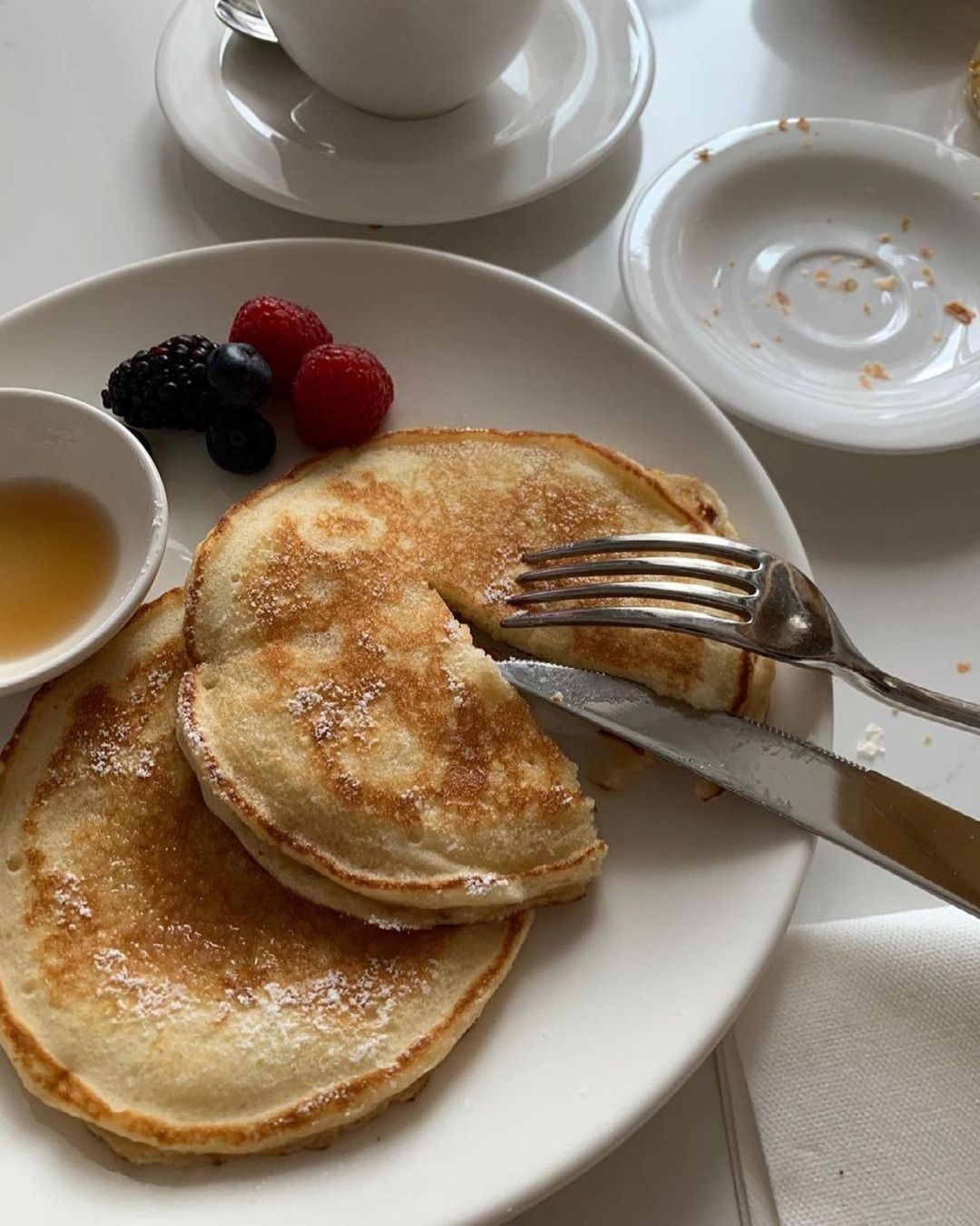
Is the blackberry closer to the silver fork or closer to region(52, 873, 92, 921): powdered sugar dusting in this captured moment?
the silver fork

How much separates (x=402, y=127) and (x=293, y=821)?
145cm

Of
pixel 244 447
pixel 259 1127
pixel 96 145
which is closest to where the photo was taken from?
pixel 259 1127

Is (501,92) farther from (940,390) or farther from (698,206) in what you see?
(940,390)

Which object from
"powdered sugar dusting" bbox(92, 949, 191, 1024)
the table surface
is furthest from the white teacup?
"powdered sugar dusting" bbox(92, 949, 191, 1024)

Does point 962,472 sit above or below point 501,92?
below

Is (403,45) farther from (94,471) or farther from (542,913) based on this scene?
(542,913)

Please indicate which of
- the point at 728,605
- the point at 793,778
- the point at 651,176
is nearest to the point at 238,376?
the point at 728,605

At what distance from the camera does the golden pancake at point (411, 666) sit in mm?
1244

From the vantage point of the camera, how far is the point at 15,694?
1387mm

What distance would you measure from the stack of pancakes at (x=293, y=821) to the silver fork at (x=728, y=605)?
0.05 meters

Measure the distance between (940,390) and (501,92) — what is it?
1.04 m

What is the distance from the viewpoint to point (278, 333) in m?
1.66

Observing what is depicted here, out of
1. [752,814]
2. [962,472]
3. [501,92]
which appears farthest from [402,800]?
[501,92]

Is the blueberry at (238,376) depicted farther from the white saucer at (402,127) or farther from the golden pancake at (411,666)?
the white saucer at (402,127)
